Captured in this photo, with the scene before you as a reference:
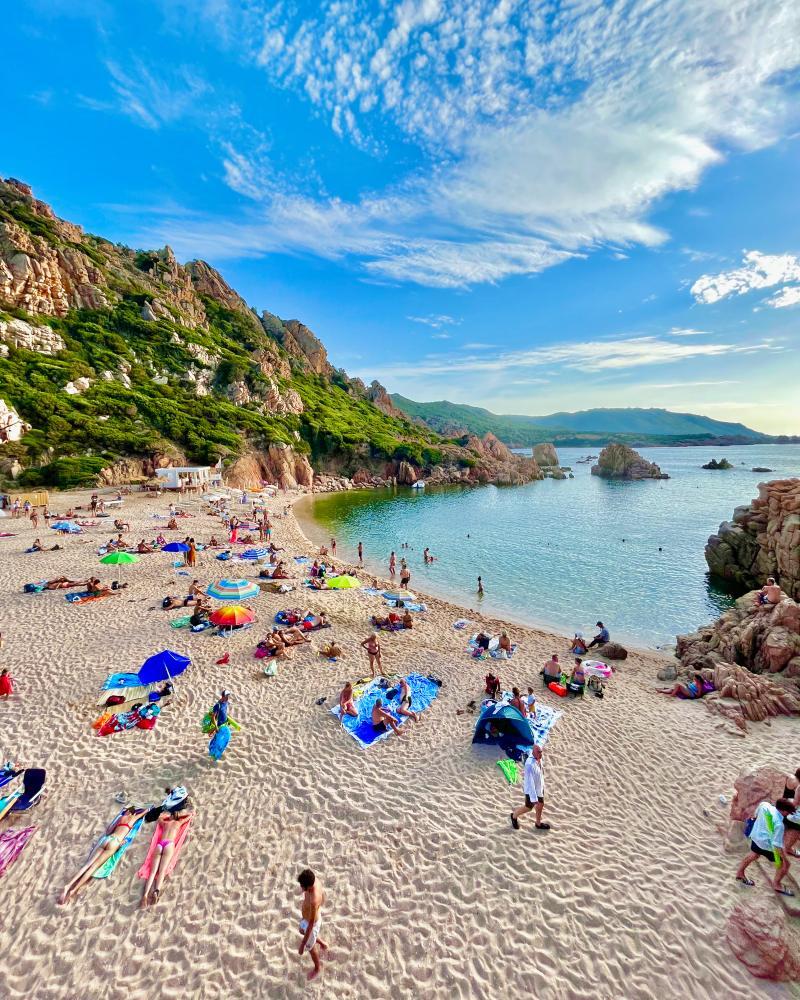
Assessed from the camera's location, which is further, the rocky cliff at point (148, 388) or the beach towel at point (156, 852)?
the rocky cliff at point (148, 388)

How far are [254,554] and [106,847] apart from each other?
20204mm

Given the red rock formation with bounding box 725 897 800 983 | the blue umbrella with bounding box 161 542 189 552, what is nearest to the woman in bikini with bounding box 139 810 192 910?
the red rock formation with bounding box 725 897 800 983

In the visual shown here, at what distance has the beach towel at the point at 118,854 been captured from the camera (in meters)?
6.04

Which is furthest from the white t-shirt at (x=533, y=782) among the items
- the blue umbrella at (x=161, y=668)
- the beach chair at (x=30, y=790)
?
the beach chair at (x=30, y=790)

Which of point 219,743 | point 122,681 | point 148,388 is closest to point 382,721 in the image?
point 219,743

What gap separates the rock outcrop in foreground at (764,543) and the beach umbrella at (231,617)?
25525mm

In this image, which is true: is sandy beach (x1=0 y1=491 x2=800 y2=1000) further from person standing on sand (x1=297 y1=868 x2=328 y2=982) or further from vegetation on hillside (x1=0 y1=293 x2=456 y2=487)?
vegetation on hillside (x1=0 y1=293 x2=456 y2=487)

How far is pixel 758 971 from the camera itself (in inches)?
201

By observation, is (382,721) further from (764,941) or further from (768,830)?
(768,830)

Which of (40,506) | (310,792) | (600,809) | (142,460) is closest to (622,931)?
(600,809)

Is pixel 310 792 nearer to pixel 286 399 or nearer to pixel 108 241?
pixel 286 399

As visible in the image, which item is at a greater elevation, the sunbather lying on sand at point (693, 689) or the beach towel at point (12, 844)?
the beach towel at point (12, 844)

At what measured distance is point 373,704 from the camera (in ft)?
35.7

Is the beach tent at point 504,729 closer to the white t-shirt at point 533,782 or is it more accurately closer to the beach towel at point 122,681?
the white t-shirt at point 533,782
